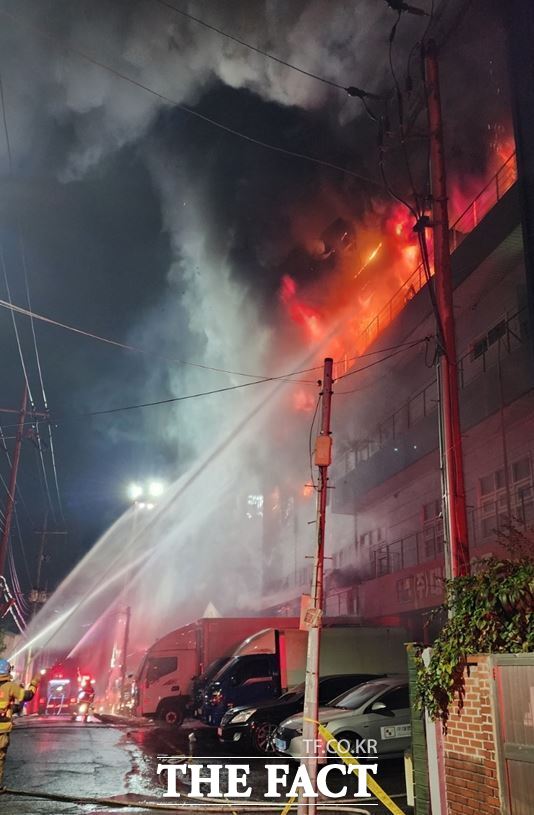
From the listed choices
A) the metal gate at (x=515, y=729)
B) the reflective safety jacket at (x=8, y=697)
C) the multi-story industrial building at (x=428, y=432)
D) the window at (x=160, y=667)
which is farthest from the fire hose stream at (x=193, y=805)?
the window at (x=160, y=667)

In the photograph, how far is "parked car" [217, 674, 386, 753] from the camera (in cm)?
1282

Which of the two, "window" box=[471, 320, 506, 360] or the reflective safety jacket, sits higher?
"window" box=[471, 320, 506, 360]

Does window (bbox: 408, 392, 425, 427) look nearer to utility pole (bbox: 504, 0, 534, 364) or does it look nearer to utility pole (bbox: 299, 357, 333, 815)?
utility pole (bbox: 504, 0, 534, 364)

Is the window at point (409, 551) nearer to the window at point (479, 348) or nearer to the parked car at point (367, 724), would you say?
the window at point (479, 348)

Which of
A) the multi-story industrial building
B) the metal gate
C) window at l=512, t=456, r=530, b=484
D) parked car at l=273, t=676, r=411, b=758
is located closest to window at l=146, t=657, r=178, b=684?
the multi-story industrial building

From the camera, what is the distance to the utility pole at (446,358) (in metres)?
8.61

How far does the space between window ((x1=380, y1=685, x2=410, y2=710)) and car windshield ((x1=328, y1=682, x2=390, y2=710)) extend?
0.16 metres

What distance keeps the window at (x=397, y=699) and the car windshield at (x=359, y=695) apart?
156 mm

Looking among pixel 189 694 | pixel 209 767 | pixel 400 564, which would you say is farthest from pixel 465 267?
pixel 189 694

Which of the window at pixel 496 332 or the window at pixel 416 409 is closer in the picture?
the window at pixel 496 332

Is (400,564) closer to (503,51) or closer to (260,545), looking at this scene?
(503,51)

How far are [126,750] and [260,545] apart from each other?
30.1 meters

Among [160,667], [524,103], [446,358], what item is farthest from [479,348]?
[160,667]

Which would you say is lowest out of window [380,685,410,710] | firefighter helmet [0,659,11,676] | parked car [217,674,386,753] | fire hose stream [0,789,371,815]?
fire hose stream [0,789,371,815]
